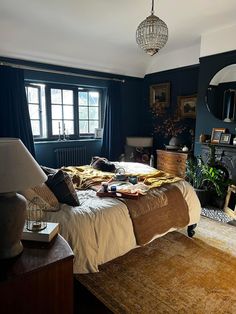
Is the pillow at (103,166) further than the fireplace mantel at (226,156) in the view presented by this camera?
No

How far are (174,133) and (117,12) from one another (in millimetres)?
2694

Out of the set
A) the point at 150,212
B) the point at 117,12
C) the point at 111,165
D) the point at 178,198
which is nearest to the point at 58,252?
the point at 150,212

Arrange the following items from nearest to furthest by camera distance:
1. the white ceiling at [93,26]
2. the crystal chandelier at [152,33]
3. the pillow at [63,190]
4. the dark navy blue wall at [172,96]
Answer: the pillow at [63,190]
the crystal chandelier at [152,33]
the white ceiling at [93,26]
the dark navy blue wall at [172,96]

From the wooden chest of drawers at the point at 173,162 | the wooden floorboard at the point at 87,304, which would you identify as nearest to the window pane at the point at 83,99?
the wooden chest of drawers at the point at 173,162

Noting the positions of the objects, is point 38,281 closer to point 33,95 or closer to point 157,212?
point 157,212

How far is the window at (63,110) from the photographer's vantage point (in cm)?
454

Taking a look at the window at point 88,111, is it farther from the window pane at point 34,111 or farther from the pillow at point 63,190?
the pillow at point 63,190

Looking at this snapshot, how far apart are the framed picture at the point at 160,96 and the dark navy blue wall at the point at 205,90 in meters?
1.18

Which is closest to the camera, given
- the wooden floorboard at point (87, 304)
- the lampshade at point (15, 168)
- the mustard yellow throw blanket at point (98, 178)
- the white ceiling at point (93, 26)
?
the lampshade at point (15, 168)

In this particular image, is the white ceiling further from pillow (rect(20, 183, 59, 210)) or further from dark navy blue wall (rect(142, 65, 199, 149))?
pillow (rect(20, 183, 59, 210))

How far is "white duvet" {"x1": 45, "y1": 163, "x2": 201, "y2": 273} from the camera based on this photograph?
5.85 feet

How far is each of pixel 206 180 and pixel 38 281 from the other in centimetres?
322

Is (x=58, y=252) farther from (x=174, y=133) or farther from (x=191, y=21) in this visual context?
(x=174, y=133)

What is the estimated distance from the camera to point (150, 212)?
2264 millimetres
